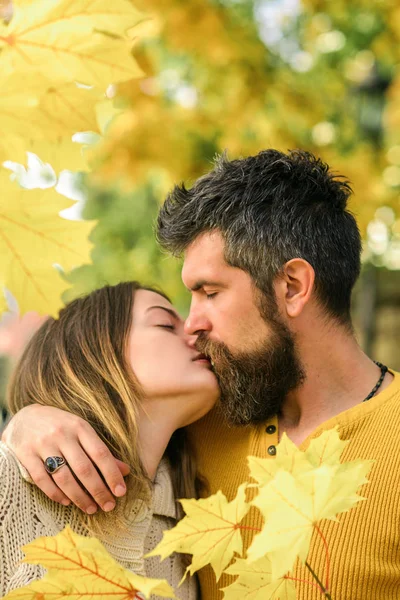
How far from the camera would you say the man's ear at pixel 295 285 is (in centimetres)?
208

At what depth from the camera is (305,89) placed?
611 centimetres

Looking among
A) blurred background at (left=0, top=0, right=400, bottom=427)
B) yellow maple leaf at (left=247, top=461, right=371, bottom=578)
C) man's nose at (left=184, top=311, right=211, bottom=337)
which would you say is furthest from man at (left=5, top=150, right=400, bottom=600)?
blurred background at (left=0, top=0, right=400, bottom=427)

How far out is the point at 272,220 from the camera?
2.16 meters

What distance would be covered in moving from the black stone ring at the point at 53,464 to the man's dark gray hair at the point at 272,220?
75cm

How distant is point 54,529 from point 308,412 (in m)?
0.78

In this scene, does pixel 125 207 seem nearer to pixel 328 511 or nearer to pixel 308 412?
pixel 308 412

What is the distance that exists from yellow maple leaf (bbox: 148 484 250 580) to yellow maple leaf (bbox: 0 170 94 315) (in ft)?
1.07

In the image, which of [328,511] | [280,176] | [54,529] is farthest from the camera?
[280,176]

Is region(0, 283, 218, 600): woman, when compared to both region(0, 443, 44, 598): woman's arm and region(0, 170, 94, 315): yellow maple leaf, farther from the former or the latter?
region(0, 170, 94, 315): yellow maple leaf

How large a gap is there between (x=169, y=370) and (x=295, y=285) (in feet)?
1.57

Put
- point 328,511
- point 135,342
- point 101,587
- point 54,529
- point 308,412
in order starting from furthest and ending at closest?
point 308,412 < point 135,342 < point 54,529 < point 101,587 < point 328,511

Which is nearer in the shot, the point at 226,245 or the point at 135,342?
the point at 135,342

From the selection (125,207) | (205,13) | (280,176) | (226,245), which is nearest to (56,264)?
(226,245)

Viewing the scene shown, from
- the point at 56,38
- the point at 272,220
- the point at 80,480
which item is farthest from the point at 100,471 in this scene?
the point at 56,38
